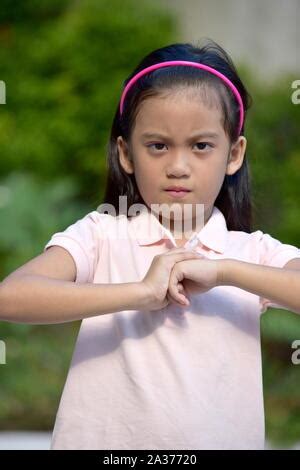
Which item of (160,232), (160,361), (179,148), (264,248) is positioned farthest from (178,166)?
(160,361)

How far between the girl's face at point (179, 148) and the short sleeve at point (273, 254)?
0.18 metres

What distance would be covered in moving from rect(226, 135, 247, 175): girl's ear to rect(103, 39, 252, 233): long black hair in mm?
27

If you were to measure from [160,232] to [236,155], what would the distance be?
0.95ft

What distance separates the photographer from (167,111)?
78.0 inches

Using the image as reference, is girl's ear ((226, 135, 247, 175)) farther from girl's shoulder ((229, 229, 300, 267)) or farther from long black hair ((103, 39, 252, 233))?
girl's shoulder ((229, 229, 300, 267))

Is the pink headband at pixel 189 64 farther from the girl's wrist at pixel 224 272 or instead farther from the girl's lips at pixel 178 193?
the girl's wrist at pixel 224 272

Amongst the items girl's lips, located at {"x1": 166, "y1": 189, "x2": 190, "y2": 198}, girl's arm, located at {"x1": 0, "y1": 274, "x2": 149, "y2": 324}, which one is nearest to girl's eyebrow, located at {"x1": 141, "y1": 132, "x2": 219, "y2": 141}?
girl's lips, located at {"x1": 166, "y1": 189, "x2": 190, "y2": 198}

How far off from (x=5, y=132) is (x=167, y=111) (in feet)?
10.3

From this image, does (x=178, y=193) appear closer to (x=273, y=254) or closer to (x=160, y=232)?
(x=160, y=232)

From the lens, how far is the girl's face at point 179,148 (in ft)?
6.48

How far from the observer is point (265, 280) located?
1.90 metres

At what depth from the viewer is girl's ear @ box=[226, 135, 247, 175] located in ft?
7.07
